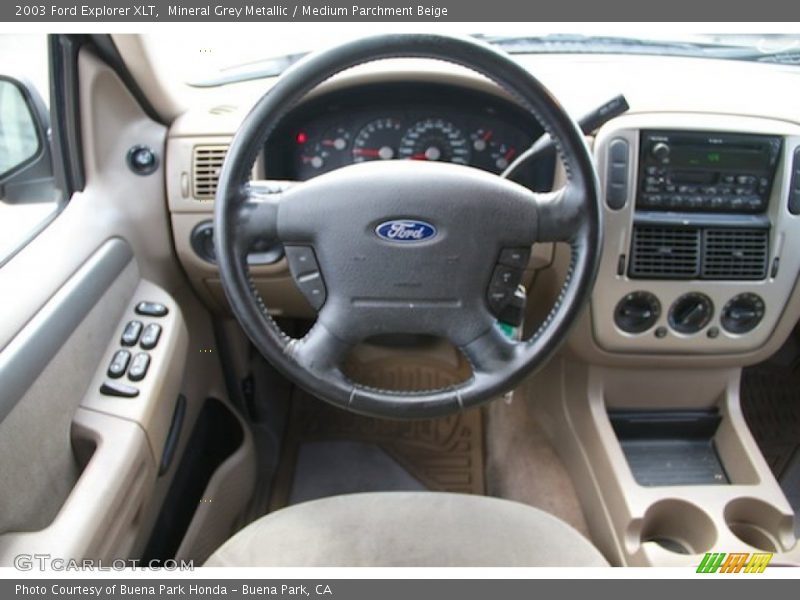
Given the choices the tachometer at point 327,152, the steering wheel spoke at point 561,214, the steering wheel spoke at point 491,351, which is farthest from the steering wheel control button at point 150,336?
the steering wheel spoke at point 561,214

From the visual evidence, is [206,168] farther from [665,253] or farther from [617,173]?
[665,253]

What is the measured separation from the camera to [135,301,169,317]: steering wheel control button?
1.14 m

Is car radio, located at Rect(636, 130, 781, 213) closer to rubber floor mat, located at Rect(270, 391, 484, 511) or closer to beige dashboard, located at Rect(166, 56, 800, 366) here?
beige dashboard, located at Rect(166, 56, 800, 366)

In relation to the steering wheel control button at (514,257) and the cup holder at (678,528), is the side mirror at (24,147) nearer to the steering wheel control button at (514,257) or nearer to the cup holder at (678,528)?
the steering wheel control button at (514,257)

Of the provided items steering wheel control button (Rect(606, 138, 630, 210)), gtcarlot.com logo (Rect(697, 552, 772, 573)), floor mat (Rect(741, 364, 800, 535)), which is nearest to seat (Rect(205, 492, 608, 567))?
gtcarlot.com logo (Rect(697, 552, 772, 573))

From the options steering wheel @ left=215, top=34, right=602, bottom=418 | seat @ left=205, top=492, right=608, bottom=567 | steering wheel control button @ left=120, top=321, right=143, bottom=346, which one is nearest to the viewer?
steering wheel @ left=215, top=34, right=602, bottom=418

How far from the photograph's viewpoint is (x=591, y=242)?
2.69 feet

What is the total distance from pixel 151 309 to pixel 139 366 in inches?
5.9

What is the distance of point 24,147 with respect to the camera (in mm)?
1194

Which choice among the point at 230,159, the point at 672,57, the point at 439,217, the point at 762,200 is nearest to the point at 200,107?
the point at 230,159

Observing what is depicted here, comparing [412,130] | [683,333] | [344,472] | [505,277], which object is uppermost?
[412,130]

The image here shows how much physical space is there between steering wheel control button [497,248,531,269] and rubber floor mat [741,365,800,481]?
1.19 meters

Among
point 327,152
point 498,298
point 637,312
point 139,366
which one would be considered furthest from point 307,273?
point 637,312

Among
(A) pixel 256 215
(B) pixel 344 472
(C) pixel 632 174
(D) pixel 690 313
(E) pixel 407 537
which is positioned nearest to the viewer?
(A) pixel 256 215
